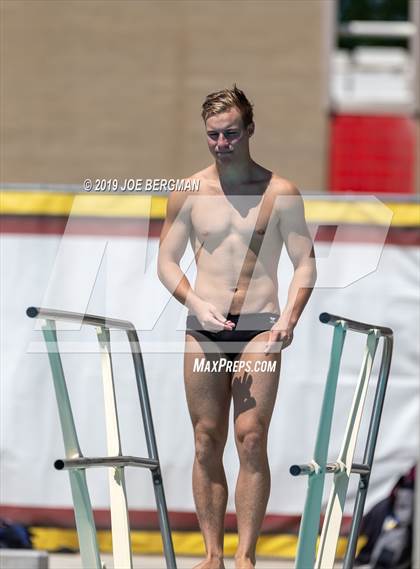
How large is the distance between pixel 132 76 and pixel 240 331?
801 cm

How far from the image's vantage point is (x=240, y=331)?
381 centimetres

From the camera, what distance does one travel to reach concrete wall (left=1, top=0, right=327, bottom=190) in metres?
11.5

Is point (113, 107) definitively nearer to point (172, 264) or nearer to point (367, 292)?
point (367, 292)

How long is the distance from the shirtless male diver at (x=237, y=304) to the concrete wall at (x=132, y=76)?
25.0 ft

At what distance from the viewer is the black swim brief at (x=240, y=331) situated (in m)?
3.79

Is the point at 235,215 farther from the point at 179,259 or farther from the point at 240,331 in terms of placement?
the point at 240,331

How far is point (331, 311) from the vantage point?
18.2 feet

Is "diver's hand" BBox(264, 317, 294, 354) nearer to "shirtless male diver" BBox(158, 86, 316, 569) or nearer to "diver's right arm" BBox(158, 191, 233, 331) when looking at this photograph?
"shirtless male diver" BBox(158, 86, 316, 569)

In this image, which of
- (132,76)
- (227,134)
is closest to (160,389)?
(227,134)

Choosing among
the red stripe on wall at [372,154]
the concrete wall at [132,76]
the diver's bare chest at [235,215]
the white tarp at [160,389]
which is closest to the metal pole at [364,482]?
the diver's bare chest at [235,215]

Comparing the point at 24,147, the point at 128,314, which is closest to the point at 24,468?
the point at 128,314

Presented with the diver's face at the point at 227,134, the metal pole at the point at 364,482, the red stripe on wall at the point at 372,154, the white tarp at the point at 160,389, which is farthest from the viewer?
the red stripe on wall at the point at 372,154

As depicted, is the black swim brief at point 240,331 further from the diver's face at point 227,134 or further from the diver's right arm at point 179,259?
the diver's face at point 227,134

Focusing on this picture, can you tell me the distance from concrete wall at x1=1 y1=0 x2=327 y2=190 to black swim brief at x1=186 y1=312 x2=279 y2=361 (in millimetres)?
7699
